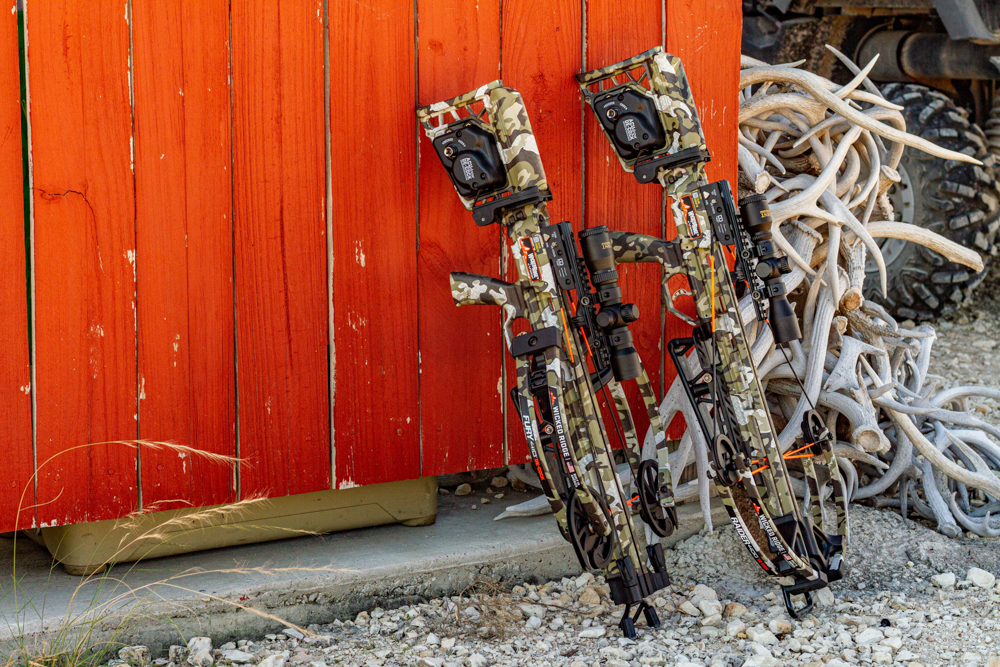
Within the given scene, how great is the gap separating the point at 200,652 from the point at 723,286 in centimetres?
158

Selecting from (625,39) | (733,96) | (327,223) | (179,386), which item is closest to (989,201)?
(733,96)

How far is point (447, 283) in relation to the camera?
2.76 m

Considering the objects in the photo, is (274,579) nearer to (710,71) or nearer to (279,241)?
(279,241)

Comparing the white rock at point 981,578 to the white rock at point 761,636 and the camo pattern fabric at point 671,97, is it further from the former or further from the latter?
the camo pattern fabric at point 671,97

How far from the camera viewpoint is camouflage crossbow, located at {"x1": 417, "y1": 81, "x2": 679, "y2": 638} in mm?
2410

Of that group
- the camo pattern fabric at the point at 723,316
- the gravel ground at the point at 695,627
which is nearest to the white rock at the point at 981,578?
the gravel ground at the point at 695,627

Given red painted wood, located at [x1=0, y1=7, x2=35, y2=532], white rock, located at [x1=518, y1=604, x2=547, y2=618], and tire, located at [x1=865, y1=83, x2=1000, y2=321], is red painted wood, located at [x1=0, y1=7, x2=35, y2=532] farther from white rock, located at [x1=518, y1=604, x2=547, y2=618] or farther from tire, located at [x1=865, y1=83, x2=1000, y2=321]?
tire, located at [x1=865, y1=83, x2=1000, y2=321]

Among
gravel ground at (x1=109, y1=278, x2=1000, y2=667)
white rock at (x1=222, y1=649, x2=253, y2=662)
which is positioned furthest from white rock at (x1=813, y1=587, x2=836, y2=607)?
white rock at (x1=222, y1=649, x2=253, y2=662)

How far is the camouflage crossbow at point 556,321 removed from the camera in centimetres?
241

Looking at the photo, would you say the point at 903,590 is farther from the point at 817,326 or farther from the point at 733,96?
the point at 733,96

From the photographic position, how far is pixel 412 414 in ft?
9.08

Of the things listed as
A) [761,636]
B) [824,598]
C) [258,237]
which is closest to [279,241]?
[258,237]

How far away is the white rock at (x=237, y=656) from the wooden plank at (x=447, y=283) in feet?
2.22

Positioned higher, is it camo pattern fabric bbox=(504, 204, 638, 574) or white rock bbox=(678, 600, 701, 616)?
camo pattern fabric bbox=(504, 204, 638, 574)
